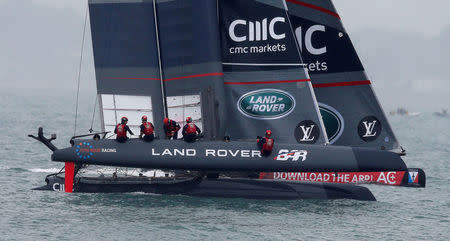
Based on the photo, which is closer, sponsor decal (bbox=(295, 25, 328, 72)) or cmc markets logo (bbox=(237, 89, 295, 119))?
cmc markets logo (bbox=(237, 89, 295, 119))

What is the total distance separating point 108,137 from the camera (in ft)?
68.4

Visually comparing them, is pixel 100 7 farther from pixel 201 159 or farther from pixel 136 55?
pixel 201 159

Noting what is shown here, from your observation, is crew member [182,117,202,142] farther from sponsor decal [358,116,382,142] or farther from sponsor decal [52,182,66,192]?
sponsor decal [358,116,382,142]

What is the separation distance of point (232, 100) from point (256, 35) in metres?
1.85

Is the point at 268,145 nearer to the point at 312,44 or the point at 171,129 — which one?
the point at 171,129

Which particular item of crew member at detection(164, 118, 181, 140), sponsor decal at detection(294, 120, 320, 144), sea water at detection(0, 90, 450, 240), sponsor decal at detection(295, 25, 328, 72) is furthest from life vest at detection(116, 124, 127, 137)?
sponsor decal at detection(295, 25, 328, 72)

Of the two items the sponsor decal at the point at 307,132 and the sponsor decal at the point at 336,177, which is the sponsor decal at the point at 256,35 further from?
the sponsor decal at the point at 336,177

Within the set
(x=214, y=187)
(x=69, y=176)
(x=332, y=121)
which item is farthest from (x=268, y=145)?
(x=69, y=176)

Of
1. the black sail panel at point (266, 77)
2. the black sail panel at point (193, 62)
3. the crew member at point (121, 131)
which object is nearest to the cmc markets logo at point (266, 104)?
the black sail panel at point (266, 77)

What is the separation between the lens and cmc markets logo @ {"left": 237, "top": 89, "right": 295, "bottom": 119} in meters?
20.0

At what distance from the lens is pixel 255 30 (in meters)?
20.1

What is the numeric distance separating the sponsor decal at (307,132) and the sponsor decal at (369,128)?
1.92 meters

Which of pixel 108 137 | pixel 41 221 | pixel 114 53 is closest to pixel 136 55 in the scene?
pixel 114 53

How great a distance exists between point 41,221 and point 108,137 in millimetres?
4059
